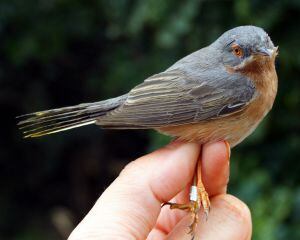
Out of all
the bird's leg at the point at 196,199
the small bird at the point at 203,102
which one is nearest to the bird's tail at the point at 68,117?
the small bird at the point at 203,102

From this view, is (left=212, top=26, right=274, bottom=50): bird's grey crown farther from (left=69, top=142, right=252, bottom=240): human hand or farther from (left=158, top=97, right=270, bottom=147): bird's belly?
(left=69, top=142, right=252, bottom=240): human hand

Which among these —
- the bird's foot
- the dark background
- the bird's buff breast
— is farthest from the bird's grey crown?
the dark background

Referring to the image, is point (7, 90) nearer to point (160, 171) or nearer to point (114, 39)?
point (114, 39)

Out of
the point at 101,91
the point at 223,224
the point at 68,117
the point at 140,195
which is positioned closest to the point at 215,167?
the point at 223,224

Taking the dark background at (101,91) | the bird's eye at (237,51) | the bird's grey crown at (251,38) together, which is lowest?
the dark background at (101,91)

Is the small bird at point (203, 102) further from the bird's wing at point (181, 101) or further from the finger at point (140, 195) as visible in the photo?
the finger at point (140, 195)
